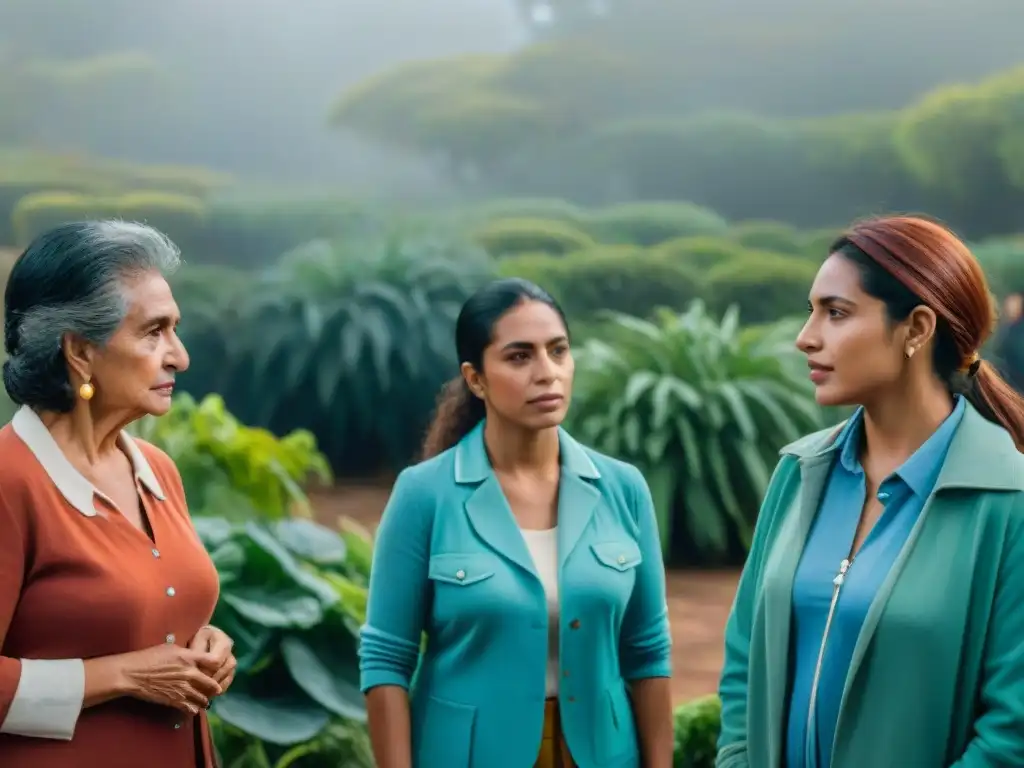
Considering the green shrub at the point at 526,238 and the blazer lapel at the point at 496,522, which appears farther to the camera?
the green shrub at the point at 526,238

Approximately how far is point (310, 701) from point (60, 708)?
6.22 ft

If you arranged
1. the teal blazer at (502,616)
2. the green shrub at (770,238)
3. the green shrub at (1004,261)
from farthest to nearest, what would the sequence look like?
the green shrub at (770,238)
the green shrub at (1004,261)
the teal blazer at (502,616)

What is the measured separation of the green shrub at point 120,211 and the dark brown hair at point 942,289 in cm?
915

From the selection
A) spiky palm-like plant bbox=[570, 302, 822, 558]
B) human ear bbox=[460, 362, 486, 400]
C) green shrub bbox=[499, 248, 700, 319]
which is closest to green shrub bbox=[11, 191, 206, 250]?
green shrub bbox=[499, 248, 700, 319]

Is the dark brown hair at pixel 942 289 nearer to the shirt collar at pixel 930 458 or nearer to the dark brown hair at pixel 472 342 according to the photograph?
the shirt collar at pixel 930 458

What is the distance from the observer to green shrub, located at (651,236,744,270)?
11648 millimetres

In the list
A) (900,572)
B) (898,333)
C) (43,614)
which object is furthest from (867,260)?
(43,614)

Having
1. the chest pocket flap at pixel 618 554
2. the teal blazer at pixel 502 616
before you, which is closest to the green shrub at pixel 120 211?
the teal blazer at pixel 502 616

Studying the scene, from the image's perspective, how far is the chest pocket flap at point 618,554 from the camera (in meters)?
2.71

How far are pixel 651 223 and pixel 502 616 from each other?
9.73 m

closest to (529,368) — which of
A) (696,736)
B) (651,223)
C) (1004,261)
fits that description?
(696,736)

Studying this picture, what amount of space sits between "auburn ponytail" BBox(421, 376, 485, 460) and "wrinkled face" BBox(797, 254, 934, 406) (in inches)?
34.9

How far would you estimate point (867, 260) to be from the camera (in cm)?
230

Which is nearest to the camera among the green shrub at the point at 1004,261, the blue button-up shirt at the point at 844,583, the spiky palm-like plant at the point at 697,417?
the blue button-up shirt at the point at 844,583
